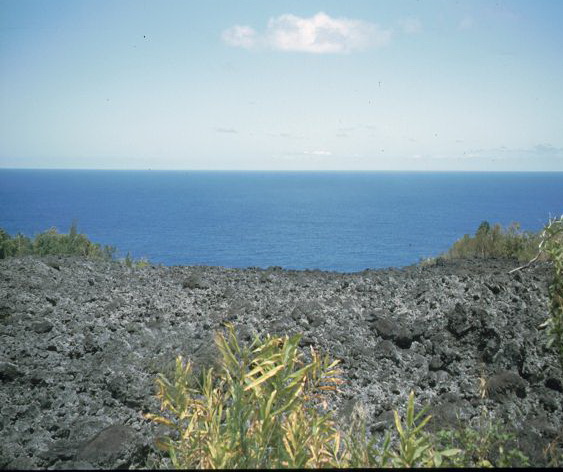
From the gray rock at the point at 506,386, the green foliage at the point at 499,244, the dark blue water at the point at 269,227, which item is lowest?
the dark blue water at the point at 269,227

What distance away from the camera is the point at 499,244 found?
13.2 m

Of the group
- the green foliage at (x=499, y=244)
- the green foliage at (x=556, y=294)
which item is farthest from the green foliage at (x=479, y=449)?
the green foliage at (x=499, y=244)

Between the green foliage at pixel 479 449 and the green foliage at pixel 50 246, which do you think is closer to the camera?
the green foliage at pixel 479 449

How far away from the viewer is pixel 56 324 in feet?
21.8

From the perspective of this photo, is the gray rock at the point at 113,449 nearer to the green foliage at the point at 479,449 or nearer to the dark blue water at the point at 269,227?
the green foliage at the point at 479,449

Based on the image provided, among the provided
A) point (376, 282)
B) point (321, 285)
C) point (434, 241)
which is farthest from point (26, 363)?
point (434, 241)

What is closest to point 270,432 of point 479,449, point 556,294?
point 479,449

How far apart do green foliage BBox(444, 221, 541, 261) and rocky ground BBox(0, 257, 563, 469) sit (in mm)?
3559

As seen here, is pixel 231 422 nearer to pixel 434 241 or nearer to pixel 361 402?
pixel 361 402

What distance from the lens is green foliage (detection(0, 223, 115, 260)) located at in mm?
11781

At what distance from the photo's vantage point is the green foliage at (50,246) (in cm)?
1178

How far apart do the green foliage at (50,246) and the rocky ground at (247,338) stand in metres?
3.00

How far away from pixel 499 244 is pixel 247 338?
932 centimetres

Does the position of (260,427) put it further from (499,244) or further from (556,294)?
(499,244)
